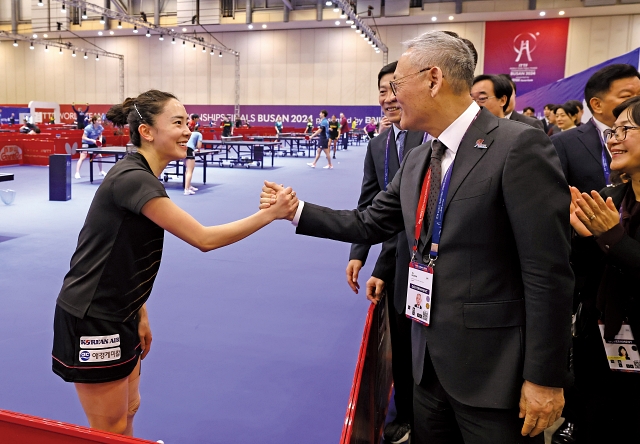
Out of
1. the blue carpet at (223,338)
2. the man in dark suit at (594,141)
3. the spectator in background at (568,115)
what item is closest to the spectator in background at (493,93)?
the man in dark suit at (594,141)

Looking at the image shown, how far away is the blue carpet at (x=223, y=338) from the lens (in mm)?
2855

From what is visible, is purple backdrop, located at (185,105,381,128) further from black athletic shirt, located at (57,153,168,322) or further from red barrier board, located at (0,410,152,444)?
red barrier board, located at (0,410,152,444)

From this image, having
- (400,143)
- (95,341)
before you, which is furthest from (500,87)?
(95,341)

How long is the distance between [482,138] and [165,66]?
33267mm

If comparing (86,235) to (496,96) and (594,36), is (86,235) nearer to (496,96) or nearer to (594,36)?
(496,96)

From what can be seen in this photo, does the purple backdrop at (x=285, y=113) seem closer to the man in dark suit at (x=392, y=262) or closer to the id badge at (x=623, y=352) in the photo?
the man in dark suit at (x=392, y=262)

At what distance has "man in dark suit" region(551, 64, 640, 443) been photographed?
9.02ft

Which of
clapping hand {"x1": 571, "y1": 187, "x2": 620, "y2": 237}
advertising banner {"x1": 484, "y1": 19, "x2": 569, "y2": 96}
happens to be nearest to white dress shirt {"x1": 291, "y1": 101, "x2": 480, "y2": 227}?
clapping hand {"x1": 571, "y1": 187, "x2": 620, "y2": 237}

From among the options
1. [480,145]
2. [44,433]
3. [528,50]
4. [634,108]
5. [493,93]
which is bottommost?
[44,433]

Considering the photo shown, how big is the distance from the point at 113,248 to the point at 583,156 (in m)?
2.39

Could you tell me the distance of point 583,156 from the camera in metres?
2.84

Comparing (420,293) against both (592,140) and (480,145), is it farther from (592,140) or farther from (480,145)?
(592,140)

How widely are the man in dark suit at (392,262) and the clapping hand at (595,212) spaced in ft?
2.84

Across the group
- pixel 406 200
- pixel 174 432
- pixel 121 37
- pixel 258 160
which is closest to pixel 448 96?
pixel 406 200
